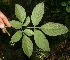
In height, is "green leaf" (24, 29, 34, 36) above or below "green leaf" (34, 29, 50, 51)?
above

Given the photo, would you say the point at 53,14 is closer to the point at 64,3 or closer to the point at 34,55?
the point at 64,3

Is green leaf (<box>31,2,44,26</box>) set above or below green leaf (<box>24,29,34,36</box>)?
above

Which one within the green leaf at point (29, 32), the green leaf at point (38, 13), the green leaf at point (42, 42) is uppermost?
the green leaf at point (38, 13)

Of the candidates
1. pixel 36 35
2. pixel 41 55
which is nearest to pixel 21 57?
pixel 41 55

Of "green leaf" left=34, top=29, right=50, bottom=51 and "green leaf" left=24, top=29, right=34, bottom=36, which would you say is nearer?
"green leaf" left=34, top=29, right=50, bottom=51

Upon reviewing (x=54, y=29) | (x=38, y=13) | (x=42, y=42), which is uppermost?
(x=38, y=13)

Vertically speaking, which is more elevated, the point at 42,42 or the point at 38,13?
the point at 38,13

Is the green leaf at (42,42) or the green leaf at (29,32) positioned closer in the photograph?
the green leaf at (42,42)

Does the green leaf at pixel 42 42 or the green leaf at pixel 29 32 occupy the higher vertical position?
the green leaf at pixel 29 32

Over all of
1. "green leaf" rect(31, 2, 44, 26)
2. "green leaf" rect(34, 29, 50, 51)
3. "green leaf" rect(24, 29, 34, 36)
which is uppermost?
"green leaf" rect(31, 2, 44, 26)

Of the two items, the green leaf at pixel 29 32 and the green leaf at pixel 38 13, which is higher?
the green leaf at pixel 38 13

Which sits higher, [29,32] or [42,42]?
[29,32]

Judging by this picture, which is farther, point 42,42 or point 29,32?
point 29,32
